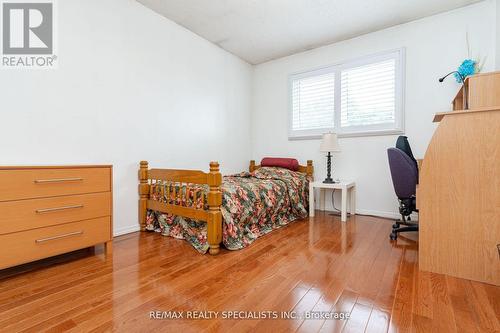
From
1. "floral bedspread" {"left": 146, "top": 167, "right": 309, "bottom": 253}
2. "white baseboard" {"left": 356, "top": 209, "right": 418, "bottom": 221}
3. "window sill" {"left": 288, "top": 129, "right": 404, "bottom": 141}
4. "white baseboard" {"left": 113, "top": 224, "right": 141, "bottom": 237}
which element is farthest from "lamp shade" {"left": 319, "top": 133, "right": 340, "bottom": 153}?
"white baseboard" {"left": 113, "top": 224, "right": 141, "bottom": 237}

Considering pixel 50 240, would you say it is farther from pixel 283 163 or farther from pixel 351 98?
pixel 351 98

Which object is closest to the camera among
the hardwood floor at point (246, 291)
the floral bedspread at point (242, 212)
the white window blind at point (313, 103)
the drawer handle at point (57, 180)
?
the hardwood floor at point (246, 291)

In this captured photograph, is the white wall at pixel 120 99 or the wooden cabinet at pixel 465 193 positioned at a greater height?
the white wall at pixel 120 99

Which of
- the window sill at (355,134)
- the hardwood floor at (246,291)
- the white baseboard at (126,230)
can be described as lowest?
the hardwood floor at (246,291)

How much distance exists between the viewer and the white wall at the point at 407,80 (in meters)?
2.68

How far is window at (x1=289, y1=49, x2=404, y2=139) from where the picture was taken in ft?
10.1

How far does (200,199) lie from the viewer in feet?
6.98

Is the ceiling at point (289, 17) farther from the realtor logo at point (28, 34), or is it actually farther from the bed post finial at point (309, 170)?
the bed post finial at point (309, 170)

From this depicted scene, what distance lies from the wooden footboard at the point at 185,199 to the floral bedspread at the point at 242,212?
0.06 m

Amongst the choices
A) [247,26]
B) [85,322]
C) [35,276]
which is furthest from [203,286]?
[247,26]

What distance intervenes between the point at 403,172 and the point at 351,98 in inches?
61.2

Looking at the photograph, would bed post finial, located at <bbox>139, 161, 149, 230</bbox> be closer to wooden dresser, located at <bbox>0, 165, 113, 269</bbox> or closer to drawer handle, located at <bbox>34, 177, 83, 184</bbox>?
wooden dresser, located at <bbox>0, 165, 113, 269</bbox>

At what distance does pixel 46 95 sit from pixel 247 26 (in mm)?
2278

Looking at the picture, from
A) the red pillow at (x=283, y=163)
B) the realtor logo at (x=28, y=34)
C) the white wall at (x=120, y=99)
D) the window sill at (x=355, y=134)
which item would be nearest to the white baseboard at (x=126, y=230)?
the white wall at (x=120, y=99)
